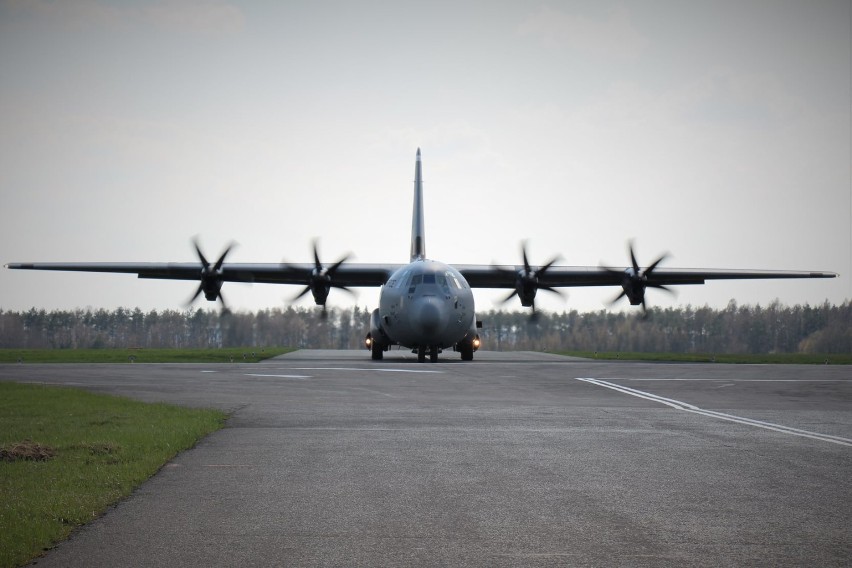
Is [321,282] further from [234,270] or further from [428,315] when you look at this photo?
[428,315]

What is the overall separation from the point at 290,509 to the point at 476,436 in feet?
15.7

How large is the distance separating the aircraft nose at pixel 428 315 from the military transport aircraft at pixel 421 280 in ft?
0.08

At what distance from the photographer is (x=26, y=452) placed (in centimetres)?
827

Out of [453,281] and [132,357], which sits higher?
[453,281]

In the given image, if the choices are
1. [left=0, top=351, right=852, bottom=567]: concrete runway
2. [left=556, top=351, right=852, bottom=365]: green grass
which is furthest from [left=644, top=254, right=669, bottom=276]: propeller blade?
[left=0, top=351, right=852, bottom=567]: concrete runway

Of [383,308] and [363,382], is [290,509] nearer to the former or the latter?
[363,382]

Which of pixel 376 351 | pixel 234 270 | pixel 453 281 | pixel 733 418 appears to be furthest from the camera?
pixel 234 270

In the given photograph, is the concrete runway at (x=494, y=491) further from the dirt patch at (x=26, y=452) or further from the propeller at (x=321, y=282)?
the propeller at (x=321, y=282)

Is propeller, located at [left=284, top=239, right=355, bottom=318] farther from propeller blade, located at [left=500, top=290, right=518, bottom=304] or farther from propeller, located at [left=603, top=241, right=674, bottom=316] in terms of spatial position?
propeller, located at [left=603, top=241, right=674, bottom=316]

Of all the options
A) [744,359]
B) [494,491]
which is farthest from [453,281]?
[494,491]

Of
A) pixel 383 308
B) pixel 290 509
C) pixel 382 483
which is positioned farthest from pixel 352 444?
pixel 383 308

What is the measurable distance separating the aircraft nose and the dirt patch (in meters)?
23.9

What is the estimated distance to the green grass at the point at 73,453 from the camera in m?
5.47

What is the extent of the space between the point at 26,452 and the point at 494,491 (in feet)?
16.5
